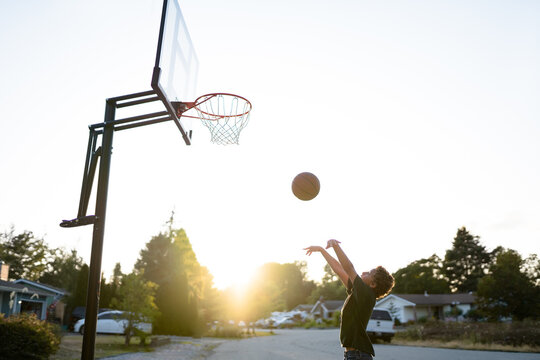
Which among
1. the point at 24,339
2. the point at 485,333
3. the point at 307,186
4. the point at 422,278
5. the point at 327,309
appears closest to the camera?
the point at 307,186

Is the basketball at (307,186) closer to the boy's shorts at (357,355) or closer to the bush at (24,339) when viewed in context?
the boy's shorts at (357,355)

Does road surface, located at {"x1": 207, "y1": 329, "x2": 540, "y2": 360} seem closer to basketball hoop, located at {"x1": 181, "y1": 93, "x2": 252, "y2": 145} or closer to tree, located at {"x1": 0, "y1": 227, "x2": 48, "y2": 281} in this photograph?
basketball hoop, located at {"x1": 181, "y1": 93, "x2": 252, "y2": 145}

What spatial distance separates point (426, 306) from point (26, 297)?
4966 centimetres

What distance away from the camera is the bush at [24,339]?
11617mm

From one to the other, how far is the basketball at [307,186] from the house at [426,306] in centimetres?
5095

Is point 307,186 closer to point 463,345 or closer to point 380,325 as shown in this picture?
point 463,345

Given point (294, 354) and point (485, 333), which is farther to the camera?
point (485, 333)

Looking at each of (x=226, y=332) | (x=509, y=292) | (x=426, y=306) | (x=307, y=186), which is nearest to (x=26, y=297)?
(x=226, y=332)

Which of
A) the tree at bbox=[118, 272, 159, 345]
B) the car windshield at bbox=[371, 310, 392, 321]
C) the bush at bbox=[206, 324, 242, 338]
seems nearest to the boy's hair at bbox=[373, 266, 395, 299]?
the tree at bbox=[118, 272, 159, 345]

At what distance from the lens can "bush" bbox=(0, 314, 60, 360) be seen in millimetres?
11617

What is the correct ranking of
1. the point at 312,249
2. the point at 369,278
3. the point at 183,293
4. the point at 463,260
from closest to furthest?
the point at 369,278 < the point at 312,249 < the point at 183,293 < the point at 463,260

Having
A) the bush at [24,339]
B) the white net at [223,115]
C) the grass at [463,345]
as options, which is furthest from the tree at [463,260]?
the white net at [223,115]

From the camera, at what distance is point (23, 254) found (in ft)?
165

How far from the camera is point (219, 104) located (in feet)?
24.5
